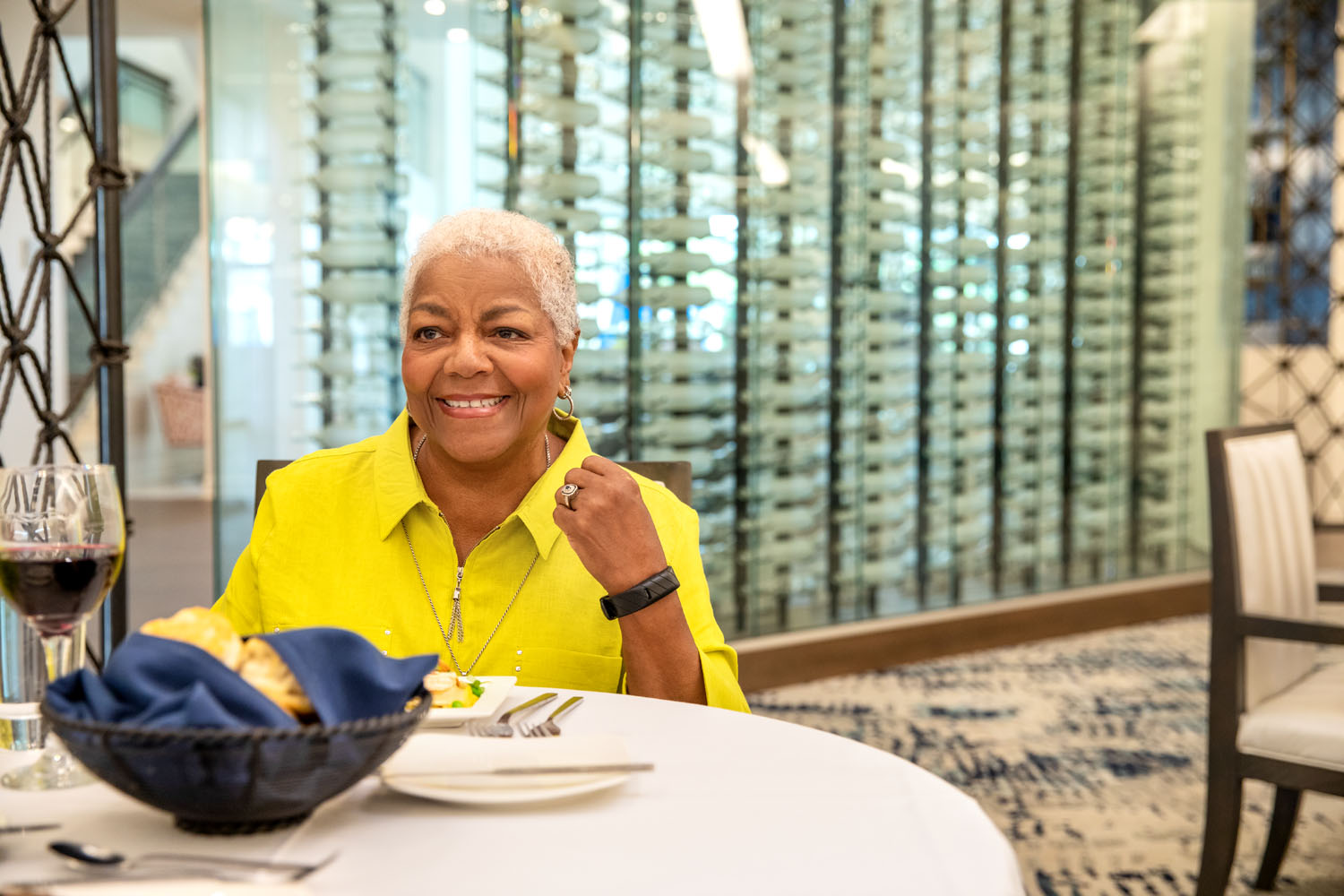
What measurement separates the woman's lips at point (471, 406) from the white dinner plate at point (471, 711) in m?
0.45

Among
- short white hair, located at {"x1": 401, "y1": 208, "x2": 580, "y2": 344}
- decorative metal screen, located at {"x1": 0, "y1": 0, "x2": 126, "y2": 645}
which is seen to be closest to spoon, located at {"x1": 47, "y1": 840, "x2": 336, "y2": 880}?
short white hair, located at {"x1": 401, "y1": 208, "x2": 580, "y2": 344}

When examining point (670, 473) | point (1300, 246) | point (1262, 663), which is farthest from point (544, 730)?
point (1300, 246)

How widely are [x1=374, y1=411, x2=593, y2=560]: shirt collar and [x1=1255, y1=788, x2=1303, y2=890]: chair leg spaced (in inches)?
67.6

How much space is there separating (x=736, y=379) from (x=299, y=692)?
11.0 ft

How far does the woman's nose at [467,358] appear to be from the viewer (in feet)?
4.62

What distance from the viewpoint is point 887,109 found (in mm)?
4344

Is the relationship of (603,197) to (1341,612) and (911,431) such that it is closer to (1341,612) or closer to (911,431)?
(911,431)

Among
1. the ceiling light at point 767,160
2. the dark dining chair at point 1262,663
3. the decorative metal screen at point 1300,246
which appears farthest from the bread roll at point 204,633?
the decorative metal screen at point 1300,246

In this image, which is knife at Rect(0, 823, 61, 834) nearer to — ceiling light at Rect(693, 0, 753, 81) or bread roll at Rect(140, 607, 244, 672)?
bread roll at Rect(140, 607, 244, 672)

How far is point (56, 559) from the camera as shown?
31.5 inches

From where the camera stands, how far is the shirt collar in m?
1.39

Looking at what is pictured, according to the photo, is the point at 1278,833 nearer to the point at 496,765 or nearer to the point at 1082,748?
the point at 1082,748

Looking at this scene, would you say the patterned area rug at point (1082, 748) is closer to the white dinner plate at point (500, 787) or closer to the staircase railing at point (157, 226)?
the white dinner plate at point (500, 787)

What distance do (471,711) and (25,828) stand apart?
346 mm
